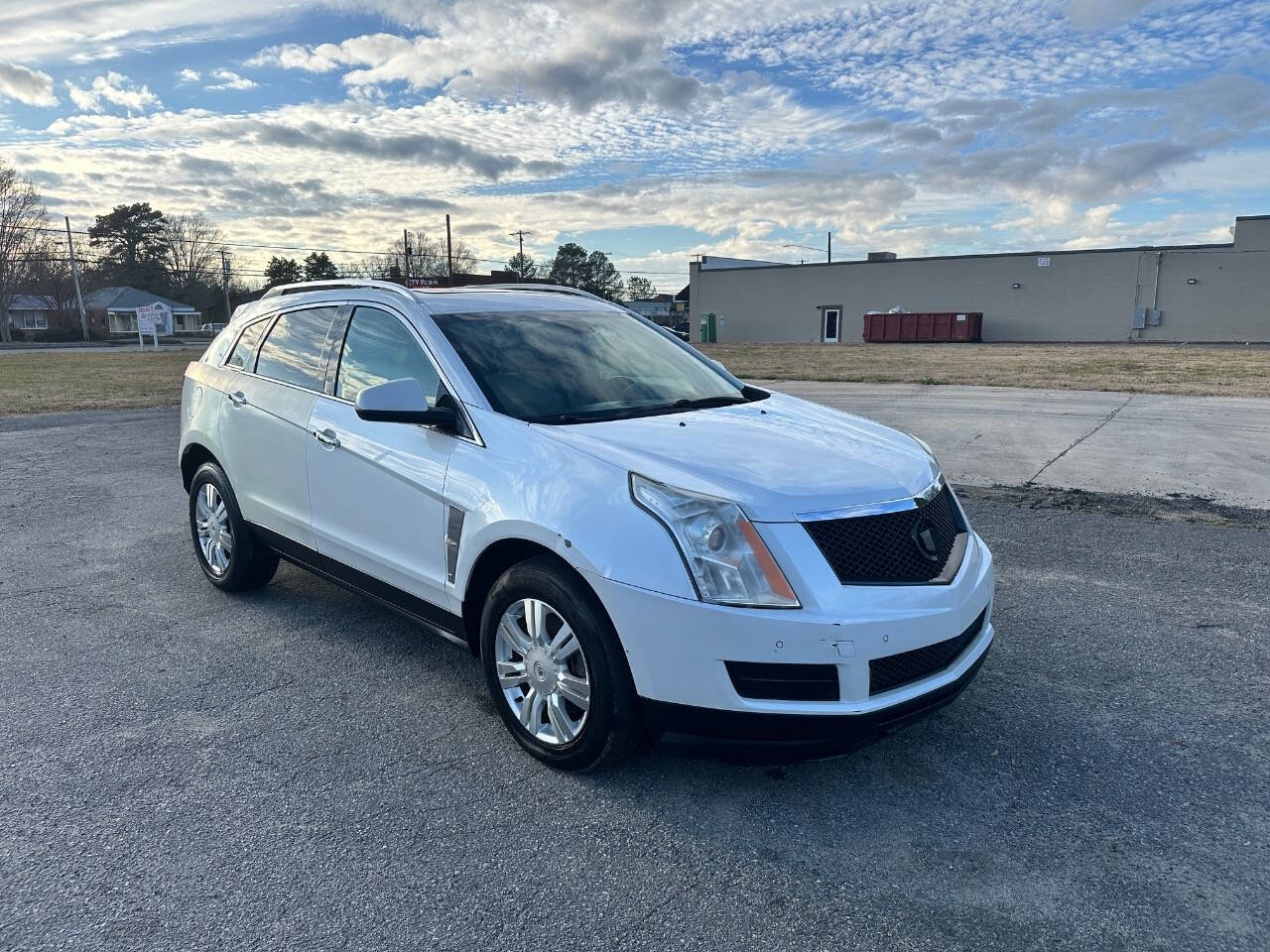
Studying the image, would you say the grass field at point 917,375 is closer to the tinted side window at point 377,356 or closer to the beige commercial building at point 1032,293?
the tinted side window at point 377,356

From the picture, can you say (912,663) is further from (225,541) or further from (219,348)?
(219,348)

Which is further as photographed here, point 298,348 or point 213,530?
point 213,530

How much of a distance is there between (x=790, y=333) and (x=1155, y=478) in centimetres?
5536

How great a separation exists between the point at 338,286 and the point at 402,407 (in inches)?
62.3

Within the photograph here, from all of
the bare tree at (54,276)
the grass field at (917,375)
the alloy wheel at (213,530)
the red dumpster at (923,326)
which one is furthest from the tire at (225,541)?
the bare tree at (54,276)

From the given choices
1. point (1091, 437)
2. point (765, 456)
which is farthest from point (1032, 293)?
point (765, 456)

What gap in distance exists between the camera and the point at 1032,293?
5275 cm

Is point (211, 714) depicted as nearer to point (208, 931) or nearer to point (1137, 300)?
point (208, 931)

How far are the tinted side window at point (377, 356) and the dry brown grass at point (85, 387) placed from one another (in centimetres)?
1449

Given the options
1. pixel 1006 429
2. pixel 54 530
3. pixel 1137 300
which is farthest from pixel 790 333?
pixel 54 530

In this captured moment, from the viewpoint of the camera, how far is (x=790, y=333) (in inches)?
2467

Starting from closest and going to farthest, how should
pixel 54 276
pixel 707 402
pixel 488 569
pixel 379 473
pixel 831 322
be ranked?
pixel 488 569 → pixel 379 473 → pixel 707 402 → pixel 831 322 → pixel 54 276

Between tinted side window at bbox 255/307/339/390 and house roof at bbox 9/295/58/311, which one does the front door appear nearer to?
tinted side window at bbox 255/307/339/390

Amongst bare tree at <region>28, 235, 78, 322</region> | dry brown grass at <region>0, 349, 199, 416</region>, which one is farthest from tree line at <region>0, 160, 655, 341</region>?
dry brown grass at <region>0, 349, 199, 416</region>
